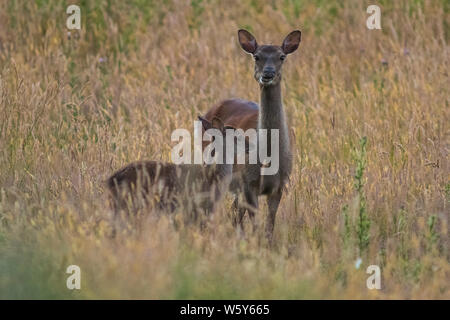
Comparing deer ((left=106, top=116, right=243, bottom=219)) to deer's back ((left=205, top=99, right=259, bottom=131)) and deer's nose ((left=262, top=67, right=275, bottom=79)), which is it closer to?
deer's nose ((left=262, top=67, right=275, bottom=79))

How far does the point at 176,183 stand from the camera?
6988 mm

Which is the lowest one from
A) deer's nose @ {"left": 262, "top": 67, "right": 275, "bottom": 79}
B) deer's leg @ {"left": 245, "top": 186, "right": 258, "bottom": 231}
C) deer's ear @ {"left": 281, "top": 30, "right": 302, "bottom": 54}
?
deer's leg @ {"left": 245, "top": 186, "right": 258, "bottom": 231}

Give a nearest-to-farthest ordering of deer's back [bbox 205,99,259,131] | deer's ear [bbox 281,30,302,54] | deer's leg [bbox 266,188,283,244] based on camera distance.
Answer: deer's leg [bbox 266,188,283,244] < deer's ear [bbox 281,30,302,54] < deer's back [bbox 205,99,259,131]

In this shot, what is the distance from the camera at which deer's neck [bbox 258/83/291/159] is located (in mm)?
7434

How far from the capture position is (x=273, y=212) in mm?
7316

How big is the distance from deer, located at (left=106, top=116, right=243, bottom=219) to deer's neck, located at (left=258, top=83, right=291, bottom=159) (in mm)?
356

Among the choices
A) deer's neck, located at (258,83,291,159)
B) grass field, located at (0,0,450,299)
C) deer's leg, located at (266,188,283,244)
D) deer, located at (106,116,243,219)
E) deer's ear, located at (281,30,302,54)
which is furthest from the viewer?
deer's ear, located at (281,30,302,54)

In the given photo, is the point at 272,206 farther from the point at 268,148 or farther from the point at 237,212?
the point at 268,148

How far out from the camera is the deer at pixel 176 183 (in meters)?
6.55

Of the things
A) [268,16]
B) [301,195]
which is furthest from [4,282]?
[268,16]

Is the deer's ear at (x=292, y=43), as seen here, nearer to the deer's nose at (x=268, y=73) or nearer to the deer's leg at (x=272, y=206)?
the deer's nose at (x=268, y=73)

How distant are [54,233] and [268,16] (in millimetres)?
7365

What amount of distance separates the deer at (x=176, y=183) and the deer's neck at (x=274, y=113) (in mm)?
356

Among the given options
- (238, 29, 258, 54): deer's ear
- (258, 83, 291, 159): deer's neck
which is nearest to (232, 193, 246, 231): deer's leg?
(258, 83, 291, 159): deer's neck
